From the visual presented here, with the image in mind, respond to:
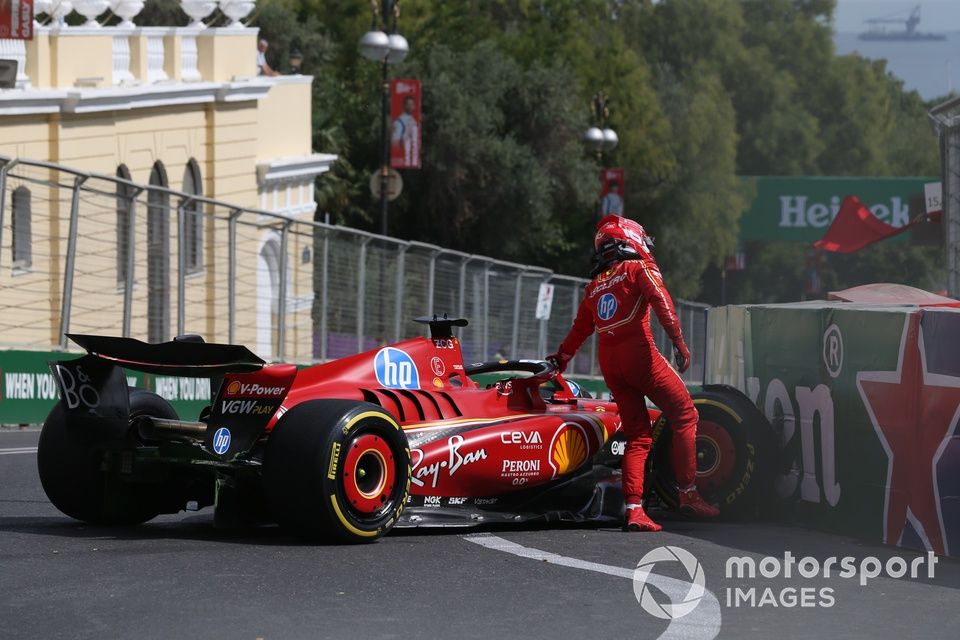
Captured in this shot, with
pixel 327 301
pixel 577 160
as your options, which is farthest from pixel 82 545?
pixel 577 160

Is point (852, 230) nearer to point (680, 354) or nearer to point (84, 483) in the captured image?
point (680, 354)

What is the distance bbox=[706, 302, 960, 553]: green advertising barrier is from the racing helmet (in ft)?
3.45

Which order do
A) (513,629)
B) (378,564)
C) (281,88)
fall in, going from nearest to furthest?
(513,629), (378,564), (281,88)

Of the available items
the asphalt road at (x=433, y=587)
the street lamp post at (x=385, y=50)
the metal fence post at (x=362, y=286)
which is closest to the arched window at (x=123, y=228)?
the metal fence post at (x=362, y=286)

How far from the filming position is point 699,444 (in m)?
10.4

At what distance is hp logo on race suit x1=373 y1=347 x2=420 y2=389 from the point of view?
966 cm

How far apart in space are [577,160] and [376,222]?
264 inches

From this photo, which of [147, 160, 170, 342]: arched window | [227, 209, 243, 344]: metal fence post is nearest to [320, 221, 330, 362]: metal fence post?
[227, 209, 243, 344]: metal fence post

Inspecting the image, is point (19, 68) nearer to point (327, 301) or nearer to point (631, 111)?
point (327, 301)

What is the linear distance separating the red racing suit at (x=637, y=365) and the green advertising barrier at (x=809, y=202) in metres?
68.9

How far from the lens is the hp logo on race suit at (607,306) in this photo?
986 cm

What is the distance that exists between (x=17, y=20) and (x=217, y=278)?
696 cm

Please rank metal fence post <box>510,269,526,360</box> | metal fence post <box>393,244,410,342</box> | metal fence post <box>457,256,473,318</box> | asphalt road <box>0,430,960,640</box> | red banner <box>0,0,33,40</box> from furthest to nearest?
1. metal fence post <box>510,269,526,360</box>
2. red banner <box>0,0,33,40</box>
3. metal fence post <box>457,256,473,318</box>
4. metal fence post <box>393,244,410,342</box>
5. asphalt road <box>0,430,960,640</box>

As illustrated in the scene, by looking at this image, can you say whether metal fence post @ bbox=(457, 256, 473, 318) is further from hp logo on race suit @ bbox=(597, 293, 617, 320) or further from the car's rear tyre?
the car's rear tyre
